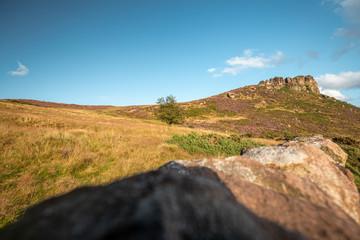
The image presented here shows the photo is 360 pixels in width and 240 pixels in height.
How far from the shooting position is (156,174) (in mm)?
1666

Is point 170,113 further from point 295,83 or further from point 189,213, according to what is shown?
point 295,83

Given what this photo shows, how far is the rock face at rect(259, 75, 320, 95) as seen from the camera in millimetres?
84550

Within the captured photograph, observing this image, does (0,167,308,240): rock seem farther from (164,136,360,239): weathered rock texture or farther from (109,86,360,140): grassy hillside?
(109,86,360,140): grassy hillside

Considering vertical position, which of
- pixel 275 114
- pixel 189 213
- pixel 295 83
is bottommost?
pixel 189 213

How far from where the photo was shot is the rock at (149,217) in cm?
86

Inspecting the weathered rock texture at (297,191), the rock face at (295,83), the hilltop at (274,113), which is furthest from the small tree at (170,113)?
the rock face at (295,83)

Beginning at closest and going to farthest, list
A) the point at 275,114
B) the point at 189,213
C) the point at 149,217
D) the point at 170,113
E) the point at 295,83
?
the point at 149,217, the point at 189,213, the point at 170,113, the point at 275,114, the point at 295,83

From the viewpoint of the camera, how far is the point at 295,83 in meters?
86.5

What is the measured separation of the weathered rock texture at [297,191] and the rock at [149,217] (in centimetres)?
18

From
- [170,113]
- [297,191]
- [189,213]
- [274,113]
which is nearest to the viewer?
[189,213]

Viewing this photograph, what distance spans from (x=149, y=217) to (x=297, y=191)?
6.08ft

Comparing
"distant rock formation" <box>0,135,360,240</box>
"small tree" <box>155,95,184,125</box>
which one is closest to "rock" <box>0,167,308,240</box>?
"distant rock formation" <box>0,135,360,240</box>

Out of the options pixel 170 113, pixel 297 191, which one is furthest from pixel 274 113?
pixel 297 191

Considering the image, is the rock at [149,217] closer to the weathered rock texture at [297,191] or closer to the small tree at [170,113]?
the weathered rock texture at [297,191]
